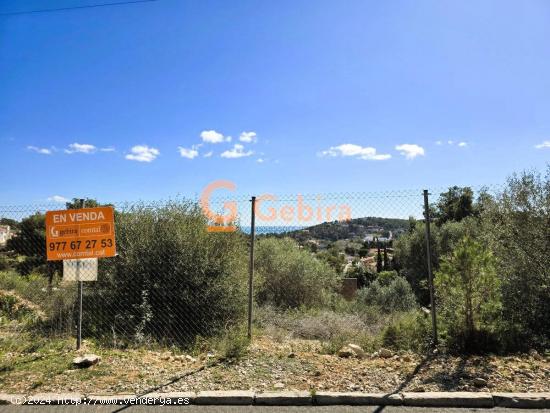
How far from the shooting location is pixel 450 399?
376 cm

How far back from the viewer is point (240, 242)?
906cm

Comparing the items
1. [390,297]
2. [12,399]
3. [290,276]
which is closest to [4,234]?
[12,399]

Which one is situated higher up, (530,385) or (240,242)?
(240,242)

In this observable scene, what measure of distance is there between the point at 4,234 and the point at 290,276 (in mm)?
10101

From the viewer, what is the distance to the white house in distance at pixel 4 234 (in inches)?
293

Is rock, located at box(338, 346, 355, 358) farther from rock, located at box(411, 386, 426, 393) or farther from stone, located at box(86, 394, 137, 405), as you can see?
stone, located at box(86, 394, 137, 405)

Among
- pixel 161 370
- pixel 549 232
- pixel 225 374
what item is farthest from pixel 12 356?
pixel 549 232

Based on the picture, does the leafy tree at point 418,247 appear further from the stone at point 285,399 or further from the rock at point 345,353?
the stone at point 285,399

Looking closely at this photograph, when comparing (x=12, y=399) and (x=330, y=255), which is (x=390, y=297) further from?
(x=12, y=399)

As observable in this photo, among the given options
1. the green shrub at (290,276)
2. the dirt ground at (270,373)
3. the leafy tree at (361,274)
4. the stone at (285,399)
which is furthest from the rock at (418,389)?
the leafy tree at (361,274)

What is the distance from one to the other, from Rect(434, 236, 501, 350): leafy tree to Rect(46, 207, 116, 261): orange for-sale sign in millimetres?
4872

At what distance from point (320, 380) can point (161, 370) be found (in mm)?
1993

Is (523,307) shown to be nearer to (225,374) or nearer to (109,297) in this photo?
(225,374)

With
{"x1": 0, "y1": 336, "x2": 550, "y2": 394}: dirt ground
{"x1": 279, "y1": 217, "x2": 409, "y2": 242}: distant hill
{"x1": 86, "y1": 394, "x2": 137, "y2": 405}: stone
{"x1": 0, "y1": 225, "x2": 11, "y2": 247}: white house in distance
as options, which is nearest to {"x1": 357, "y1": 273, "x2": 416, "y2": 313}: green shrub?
{"x1": 279, "y1": 217, "x2": 409, "y2": 242}: distant hill
